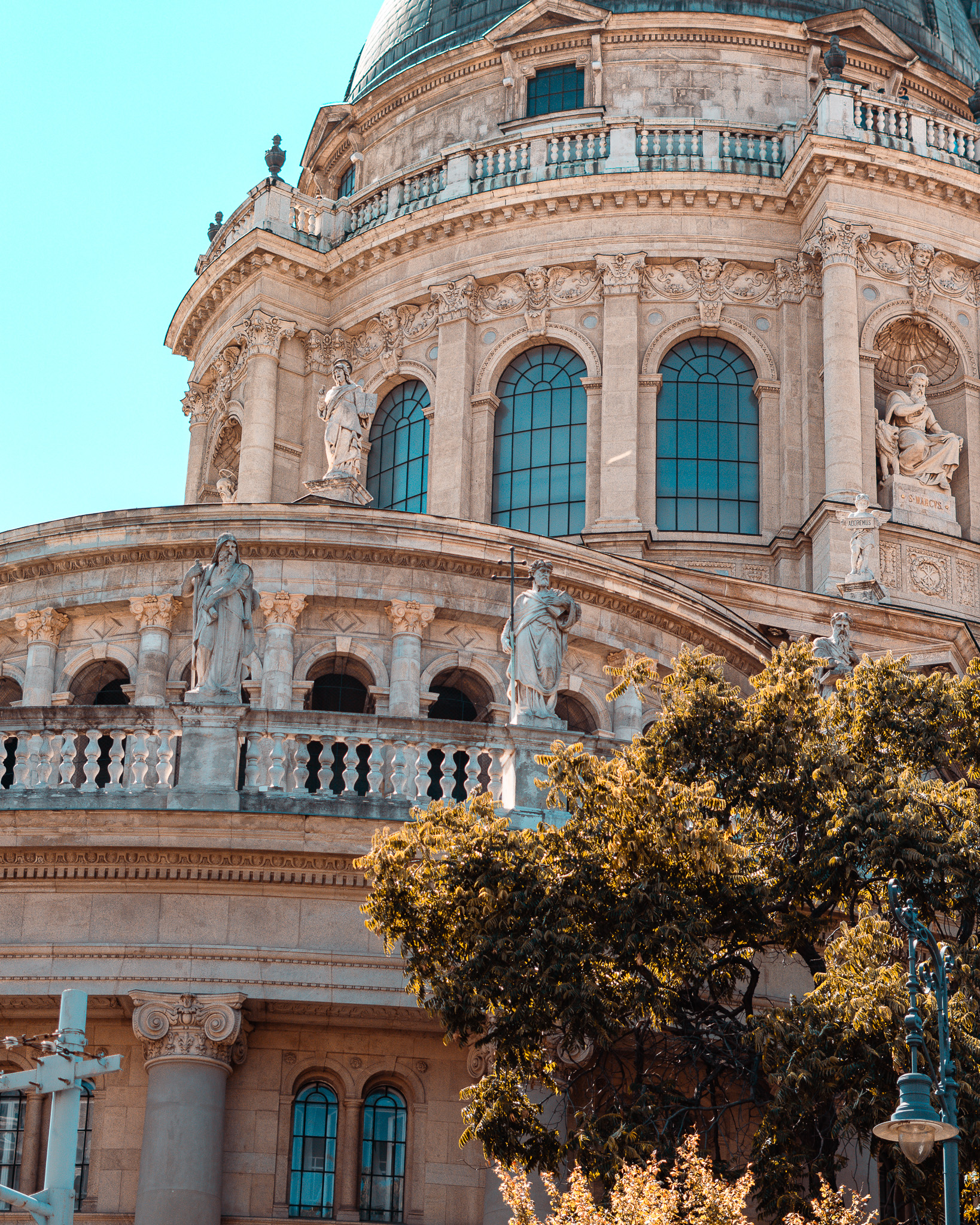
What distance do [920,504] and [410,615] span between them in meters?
15.2

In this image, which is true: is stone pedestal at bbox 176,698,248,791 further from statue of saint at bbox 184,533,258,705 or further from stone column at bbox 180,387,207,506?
stone column at bbox 180,387,207,506

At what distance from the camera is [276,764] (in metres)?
21.6

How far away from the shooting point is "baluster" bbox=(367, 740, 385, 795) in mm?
21531

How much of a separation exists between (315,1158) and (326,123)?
116 ft

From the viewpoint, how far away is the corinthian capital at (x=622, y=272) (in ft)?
143

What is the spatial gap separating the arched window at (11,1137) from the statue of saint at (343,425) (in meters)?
14.6

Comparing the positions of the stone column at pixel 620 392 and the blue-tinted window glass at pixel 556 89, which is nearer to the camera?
the stone column at pixel 620 392

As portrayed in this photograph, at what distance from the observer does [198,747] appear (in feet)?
70.9

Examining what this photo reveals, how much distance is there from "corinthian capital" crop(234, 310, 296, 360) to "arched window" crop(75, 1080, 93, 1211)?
27.5m

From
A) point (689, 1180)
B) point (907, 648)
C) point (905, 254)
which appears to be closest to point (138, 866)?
point (689, 1180)

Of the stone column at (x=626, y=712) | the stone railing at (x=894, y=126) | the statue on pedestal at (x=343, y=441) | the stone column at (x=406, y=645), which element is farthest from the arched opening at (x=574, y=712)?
the stone railing at (x=894, y=126)

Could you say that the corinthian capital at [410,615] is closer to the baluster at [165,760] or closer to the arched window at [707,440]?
the baluster at [165,760]

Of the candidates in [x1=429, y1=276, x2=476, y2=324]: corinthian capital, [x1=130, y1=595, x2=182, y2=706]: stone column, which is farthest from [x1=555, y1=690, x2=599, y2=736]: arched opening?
[x1=429, y1=276, x2=476, y2=324]: corinthian capital

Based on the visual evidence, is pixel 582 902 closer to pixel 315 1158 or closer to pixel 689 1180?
pixel 689 1180
